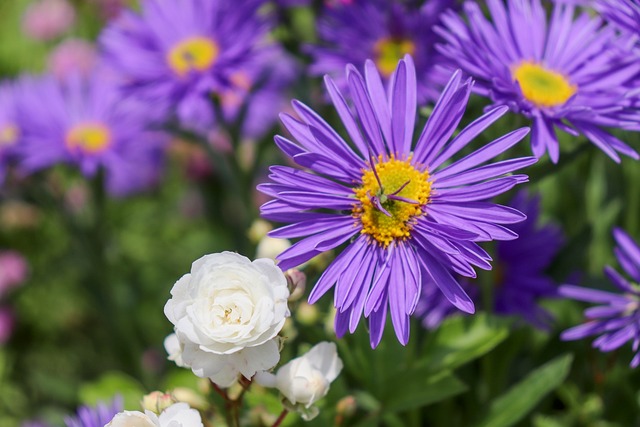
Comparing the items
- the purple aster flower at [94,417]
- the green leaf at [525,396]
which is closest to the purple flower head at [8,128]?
the purple aster flower at [94,417]

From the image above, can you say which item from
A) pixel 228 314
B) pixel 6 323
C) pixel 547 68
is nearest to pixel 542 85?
pixel 547 68

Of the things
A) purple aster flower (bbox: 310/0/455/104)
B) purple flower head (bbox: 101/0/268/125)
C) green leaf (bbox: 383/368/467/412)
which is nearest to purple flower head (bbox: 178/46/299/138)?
purple flower head (bbox: 101/0/268/125)

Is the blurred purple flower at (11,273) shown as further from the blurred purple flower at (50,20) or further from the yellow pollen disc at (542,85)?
the yellow pollen disc at (542,85)

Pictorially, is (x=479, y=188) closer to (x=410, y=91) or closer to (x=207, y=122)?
(x=410, y=91)

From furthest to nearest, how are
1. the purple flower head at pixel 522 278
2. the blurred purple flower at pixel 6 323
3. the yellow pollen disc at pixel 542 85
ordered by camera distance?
1. the blurred purple flower at pixel 6 323
2. the purple flower head at pixel 522 278
3. the yellow pollen disc at pixel 542 85

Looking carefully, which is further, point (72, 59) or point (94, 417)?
point (72, 59)

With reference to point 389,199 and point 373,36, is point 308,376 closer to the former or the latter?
point 389,199

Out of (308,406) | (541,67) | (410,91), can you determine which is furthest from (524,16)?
(308,406)
